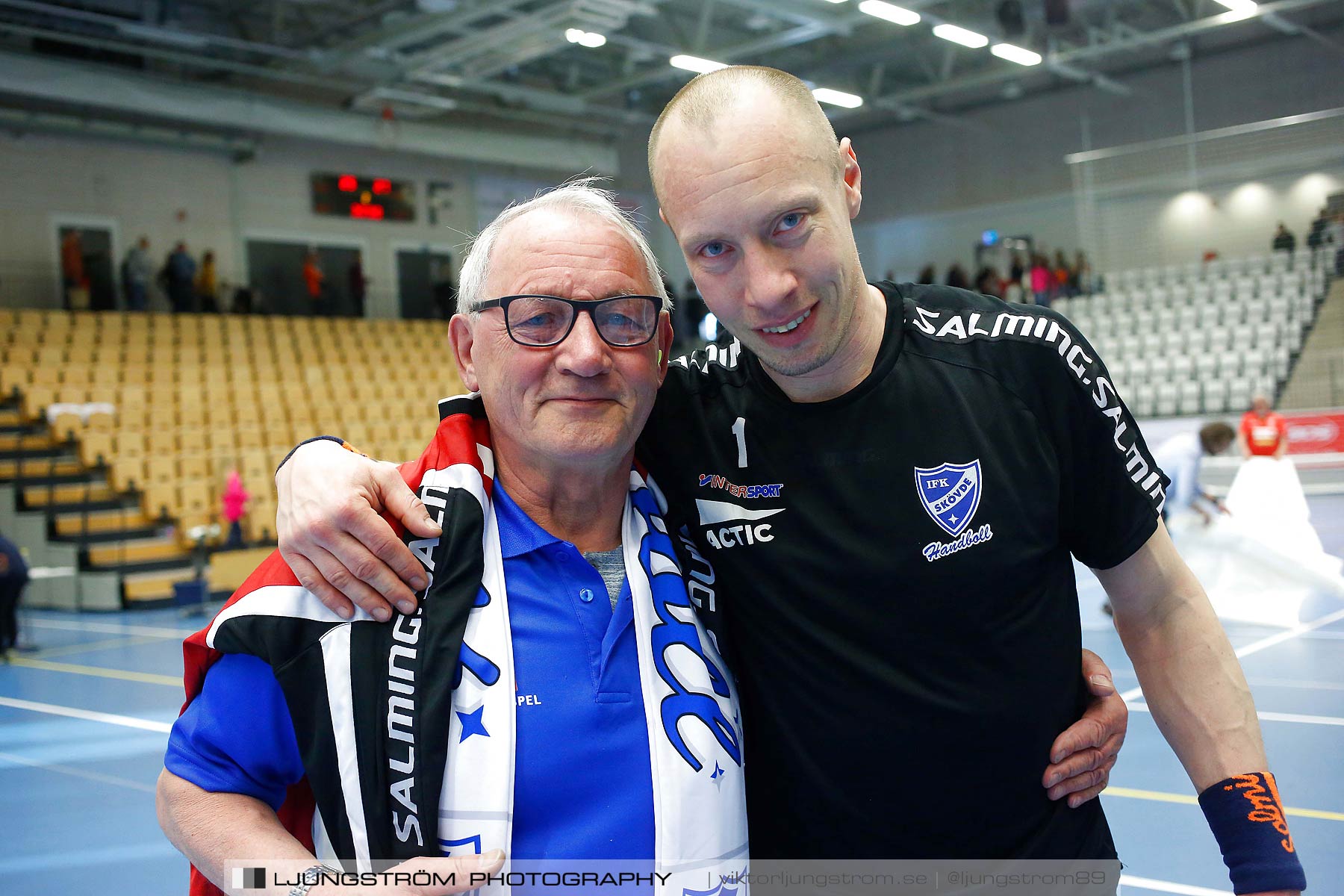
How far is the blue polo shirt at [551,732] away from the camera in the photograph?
4.23ft

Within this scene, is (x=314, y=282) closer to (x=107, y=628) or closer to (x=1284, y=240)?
(x=107, y=628)

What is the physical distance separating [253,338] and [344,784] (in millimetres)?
15346


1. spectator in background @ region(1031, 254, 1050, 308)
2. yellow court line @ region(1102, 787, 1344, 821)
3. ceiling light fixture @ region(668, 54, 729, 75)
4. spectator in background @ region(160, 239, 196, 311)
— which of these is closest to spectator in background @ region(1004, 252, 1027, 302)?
spectator in background @ region(1031, 254, 1050, 308)

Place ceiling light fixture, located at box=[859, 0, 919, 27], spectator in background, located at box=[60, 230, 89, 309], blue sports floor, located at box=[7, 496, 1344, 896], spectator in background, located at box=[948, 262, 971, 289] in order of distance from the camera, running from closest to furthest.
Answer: blue sports floor, located at box=[7, 496, 1344, 896]
ceiling light fixture, located at box=[859, 0, 919, 27]
spectator in background, located at box=[60, 230, 89, 309]
spectator in background, located at box=[948, 262, 971, 289]

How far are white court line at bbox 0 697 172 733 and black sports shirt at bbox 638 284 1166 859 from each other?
4.83 meters

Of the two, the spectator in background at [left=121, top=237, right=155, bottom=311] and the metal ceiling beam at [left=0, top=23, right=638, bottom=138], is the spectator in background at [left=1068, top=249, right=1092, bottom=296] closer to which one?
the metal ceiling beam at [left=0, top=23, right=638, bottom=138]

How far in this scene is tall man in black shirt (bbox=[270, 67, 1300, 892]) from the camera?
1.40m

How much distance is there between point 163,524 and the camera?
37.4 feet

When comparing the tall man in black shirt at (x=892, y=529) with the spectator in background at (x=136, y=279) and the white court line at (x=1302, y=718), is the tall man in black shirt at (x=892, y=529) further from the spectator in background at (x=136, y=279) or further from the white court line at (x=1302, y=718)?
the spectator in background at (x=136, y=279)

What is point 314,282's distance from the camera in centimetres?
1716

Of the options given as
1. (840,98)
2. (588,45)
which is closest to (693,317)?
(840,98)

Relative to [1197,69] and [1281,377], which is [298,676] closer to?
[1281,377]

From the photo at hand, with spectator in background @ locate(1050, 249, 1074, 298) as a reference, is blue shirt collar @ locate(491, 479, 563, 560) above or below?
below

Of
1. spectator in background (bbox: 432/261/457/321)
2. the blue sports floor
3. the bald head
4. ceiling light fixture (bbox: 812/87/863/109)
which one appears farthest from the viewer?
spectator in background (bbox: 432/261/457/321)
